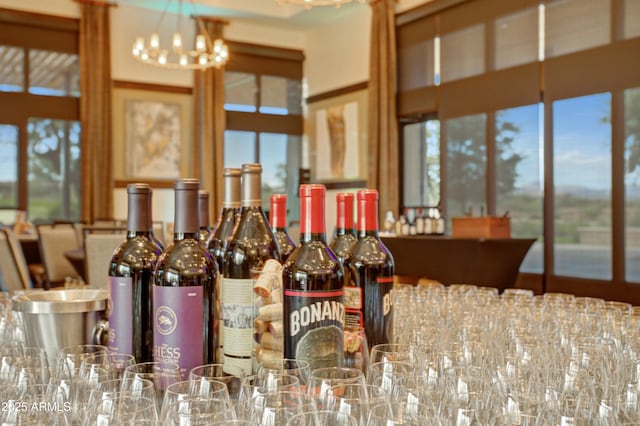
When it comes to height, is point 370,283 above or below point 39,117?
below

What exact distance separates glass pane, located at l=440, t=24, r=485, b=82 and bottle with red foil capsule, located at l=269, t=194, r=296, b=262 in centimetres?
702

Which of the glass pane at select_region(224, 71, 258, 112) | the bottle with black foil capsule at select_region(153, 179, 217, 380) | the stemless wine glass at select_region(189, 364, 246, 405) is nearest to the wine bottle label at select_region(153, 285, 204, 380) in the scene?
the bottle with black foil capsule at select_region(153, 179, 217, 380)

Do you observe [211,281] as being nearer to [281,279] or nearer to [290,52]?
[281,279]

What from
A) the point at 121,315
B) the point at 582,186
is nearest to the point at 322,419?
the point at 121,315

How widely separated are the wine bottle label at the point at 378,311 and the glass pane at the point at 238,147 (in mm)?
9340

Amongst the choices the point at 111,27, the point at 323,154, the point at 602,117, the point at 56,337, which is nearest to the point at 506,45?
the point at 602,117

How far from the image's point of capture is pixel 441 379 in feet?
3.33

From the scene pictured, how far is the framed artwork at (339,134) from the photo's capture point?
32.6 feet

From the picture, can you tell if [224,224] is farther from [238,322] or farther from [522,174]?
[522,174]

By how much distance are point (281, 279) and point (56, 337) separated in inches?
19.9

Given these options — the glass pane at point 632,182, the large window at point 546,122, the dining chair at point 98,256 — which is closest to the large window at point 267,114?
the large window at point 546,122

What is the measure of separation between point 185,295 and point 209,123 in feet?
30.5

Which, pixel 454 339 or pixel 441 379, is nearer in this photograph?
pixel 441 379

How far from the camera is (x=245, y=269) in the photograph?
4.30 ft
